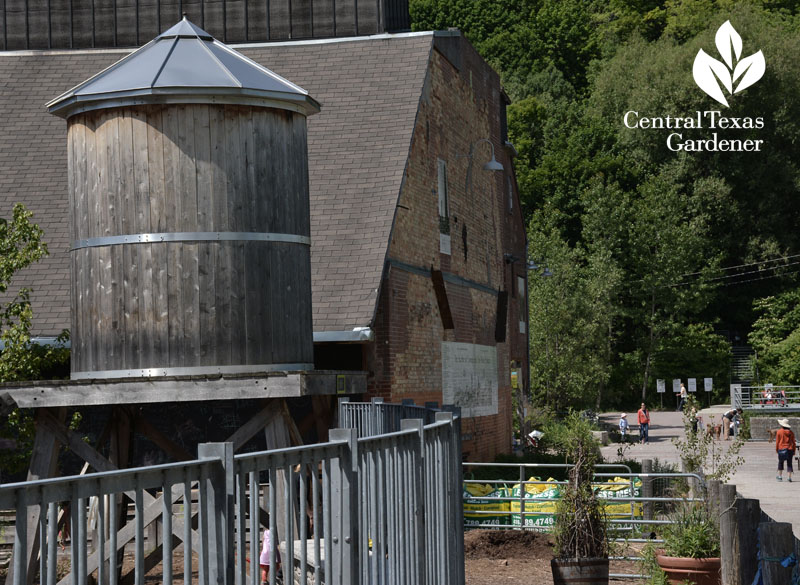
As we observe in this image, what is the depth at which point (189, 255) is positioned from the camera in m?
10.5

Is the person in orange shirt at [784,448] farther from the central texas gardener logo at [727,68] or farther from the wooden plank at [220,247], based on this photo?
the central texas gardener logo at [727,68]

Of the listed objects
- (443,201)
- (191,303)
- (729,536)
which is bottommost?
(729,536)

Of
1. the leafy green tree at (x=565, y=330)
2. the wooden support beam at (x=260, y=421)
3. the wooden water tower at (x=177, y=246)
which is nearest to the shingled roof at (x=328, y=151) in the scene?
the wooden support beam at (x=260, y=421)

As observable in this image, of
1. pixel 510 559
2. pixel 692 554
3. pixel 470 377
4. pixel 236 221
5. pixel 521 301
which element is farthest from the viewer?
pixel 521 301

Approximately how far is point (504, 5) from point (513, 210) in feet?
180

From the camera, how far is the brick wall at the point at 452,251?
19.0m

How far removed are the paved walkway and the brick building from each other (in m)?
5.60

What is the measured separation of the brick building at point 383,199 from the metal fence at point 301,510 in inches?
387

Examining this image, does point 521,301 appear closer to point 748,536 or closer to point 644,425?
point 644,425

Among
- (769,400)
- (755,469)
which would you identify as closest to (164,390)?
(755,469)

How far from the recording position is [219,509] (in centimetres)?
385

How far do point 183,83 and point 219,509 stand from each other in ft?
23.7

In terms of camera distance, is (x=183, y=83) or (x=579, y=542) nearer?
(x=183, y=83)

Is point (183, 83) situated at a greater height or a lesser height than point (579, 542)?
greater
